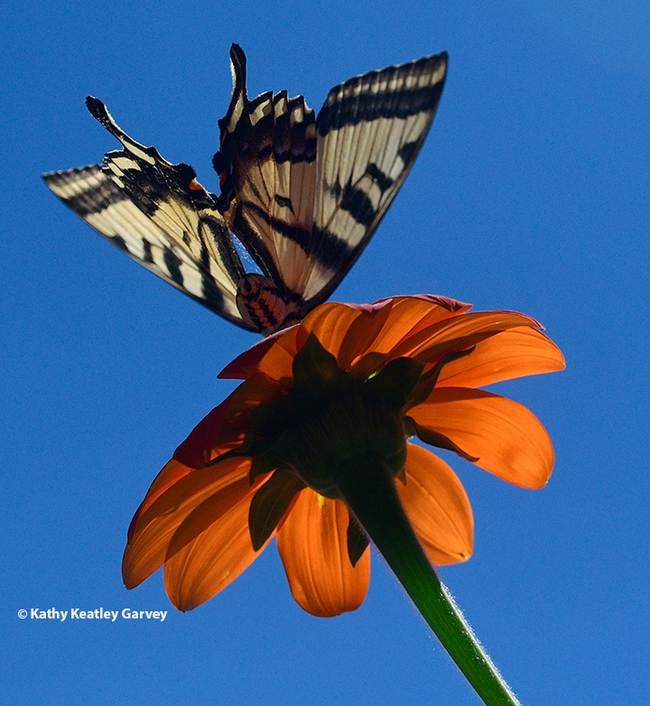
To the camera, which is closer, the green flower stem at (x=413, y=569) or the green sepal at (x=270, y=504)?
the green flower stem at (x=413, y=569)

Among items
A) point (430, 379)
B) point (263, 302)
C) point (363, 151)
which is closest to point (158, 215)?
point (263, 302)

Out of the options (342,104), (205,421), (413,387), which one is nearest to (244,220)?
(342,104)

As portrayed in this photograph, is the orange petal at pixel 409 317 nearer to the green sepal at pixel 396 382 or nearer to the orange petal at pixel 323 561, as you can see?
the green sepal at pixel 396 382

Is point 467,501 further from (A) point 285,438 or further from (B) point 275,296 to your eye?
(B) point 275,296

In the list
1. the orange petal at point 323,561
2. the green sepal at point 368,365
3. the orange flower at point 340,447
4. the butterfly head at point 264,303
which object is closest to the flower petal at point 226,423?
the orange flower at point 340,447

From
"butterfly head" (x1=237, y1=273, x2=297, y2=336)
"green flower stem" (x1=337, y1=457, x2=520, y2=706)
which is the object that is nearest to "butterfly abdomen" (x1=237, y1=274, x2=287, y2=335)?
"butterfly head" (x1=237, y1=273, x2=297, y2=336)
